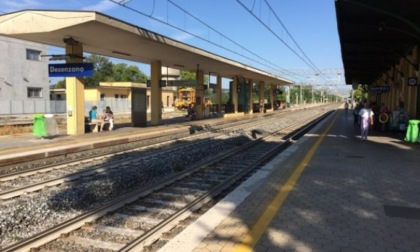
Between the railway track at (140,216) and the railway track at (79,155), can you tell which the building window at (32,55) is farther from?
the railway track at (140,216)

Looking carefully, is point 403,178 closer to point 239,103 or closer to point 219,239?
point 219,239

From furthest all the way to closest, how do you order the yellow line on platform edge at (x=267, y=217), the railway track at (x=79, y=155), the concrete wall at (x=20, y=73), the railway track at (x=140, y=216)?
the concrete wall at (x=20, y=73) < the railway track at (x=79, y=155) < the railway track at (x=140, y=216) < the yellow line on platform edge at (x=267, y=217)

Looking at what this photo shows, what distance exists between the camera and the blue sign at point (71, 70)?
18.9 m

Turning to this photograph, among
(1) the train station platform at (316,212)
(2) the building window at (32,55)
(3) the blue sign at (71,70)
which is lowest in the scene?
(1) the train station platform at (316,212)

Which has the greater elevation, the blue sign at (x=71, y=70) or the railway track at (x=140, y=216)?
the blue sign at (x=71, y=70)

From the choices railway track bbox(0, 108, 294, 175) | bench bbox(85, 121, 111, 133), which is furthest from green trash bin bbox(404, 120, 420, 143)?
bench bbox(85, 121, 111, 133)

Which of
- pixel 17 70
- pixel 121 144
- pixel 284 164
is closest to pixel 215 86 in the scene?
pixel 17 70

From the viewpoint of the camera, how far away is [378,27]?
16750mm

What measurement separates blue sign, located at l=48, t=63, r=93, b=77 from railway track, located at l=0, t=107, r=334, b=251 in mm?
10272

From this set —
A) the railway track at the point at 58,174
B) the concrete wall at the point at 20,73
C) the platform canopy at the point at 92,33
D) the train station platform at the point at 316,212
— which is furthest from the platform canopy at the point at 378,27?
the concrete wall at the point at 20,73

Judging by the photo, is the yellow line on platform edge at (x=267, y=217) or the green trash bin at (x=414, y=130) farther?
the green trash bin at (x=414, y=130)

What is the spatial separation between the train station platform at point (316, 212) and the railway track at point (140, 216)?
51 cm

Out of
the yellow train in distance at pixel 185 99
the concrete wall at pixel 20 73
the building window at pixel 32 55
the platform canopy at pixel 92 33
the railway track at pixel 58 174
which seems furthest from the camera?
the yellow train in distance at pixel 185 99

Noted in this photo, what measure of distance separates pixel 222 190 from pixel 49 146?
9058 millimetres
